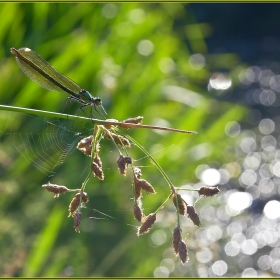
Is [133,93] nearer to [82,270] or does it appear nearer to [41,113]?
[82,270]

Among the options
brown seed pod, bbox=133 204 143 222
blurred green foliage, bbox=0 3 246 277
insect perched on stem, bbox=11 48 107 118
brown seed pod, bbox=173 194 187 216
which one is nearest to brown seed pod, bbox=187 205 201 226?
brown seed pod, bbox=173 194 187 216

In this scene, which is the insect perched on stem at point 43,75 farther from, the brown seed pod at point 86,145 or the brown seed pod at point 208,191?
the brown seed pod at point 208,191

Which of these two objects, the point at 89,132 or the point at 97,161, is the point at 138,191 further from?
the point at 89,132

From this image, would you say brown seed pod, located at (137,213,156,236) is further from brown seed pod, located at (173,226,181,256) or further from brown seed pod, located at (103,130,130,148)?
brown seed pod, located at (103,130,130,148)

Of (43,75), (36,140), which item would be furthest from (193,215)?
(36,140)

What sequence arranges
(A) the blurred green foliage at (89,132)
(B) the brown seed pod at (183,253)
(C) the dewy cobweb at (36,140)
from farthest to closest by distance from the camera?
(C) the dewy cobweb at (36,140) → (A) the blurred green foliage at (89,132) → (B) the brown seed pod at (183,253)

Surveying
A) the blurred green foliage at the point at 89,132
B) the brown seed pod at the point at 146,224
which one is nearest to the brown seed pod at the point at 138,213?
the brown seed pod at the point at 146,224

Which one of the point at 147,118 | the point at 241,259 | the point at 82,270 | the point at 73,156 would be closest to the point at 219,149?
the point at 147,118
